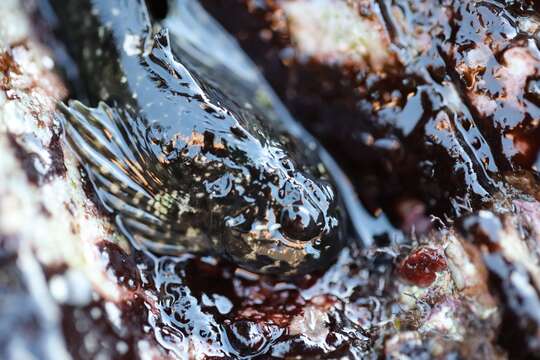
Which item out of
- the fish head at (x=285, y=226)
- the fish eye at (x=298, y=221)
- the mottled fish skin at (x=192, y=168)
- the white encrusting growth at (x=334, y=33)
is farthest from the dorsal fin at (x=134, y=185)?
the white encrusting growth at (x=334, y=33)

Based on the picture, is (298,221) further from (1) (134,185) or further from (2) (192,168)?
(1) (134,185)

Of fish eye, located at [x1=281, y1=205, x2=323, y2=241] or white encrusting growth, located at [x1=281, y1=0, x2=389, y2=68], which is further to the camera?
white encrusting growth, located at [x1=281, y1=0, x2=389, y2=68]

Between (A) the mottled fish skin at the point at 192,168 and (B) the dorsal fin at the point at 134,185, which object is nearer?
(A) the mottled fish skin at the point at 192,168

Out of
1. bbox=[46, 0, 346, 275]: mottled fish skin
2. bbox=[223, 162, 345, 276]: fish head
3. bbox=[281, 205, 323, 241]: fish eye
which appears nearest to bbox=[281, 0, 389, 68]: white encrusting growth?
bbox=[46, 0, 346, 275]: mottled fish skin

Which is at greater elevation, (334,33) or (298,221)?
(334,33)

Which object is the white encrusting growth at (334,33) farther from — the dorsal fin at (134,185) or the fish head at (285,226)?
the dorsal fin at (134,185)

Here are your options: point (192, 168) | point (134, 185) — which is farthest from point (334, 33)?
point (134, 185)

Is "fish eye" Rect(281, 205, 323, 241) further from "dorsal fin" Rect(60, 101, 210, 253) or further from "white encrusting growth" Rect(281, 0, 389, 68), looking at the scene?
"white encrusting growth" Rect(281, 0, 389, 68)

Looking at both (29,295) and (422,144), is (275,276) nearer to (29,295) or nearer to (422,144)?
(422,144)
